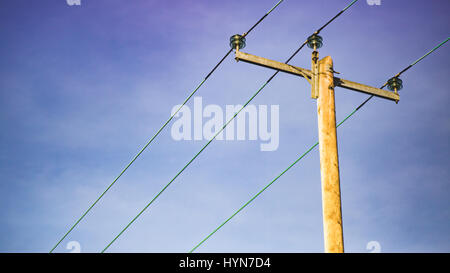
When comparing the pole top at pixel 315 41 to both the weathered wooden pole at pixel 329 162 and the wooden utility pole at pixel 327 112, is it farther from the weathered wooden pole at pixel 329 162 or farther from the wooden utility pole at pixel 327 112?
the weathered wooden pole at pixel 329 162

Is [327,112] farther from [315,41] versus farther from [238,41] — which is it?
[238,41]

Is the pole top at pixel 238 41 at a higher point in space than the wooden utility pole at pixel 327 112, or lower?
higher

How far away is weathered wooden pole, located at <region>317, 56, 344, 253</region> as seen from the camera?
5.56 meters

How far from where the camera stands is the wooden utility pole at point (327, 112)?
5621 millimetres

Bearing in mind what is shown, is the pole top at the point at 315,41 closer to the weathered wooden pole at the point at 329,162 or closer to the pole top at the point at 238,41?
the weathered wooden pole at the point at 329,162

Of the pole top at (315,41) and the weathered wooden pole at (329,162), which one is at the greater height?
the pole top at (315,41)

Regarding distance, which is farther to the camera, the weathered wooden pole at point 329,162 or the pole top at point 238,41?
the pole top at point 238,41

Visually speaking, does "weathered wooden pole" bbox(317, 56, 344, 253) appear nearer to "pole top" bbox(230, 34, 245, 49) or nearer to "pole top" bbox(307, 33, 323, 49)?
"pole top" bbox(307, 33, 323, 49)

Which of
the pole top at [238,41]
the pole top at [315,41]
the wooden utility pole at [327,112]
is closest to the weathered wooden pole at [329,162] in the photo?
the wooden utility pole at [327,112]

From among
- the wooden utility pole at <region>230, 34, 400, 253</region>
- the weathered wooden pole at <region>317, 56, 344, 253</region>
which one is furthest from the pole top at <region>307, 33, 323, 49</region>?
the weathered wooden pole at <region>317, 56, 344, 253</region>

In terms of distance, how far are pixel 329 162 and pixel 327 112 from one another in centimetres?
79

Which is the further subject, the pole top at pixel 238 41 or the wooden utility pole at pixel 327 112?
the pole top at pixel 238 41

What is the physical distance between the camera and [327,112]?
6.39 meters
